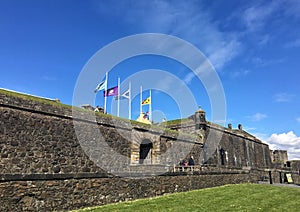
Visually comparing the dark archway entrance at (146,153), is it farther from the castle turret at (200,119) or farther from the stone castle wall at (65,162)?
the castle turret at (200,119)

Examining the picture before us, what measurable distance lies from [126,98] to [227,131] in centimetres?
1299

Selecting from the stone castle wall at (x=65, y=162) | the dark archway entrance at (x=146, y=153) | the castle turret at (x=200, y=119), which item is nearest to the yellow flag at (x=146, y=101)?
the castle turret at (x=200, y=119)

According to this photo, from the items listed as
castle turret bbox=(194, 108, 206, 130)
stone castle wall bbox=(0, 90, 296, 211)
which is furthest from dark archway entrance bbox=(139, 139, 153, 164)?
castle turret bbox=(194, 108, 206, 130)

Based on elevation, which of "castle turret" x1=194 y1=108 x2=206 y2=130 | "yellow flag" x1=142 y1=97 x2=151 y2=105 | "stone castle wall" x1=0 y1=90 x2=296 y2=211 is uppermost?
"yellow flag" x1=142 y1=97 x2=151 y2=105

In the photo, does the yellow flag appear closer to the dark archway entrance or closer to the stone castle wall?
the dark archway entrance

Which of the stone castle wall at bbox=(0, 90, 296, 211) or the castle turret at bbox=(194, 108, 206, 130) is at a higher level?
the castle turret at bbox=(194, 108, 206, 130)

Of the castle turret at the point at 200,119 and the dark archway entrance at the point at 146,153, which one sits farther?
the castle turret at the point at 200,119

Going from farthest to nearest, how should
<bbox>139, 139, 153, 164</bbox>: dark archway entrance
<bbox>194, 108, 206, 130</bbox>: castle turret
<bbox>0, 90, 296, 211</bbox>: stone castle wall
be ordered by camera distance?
<bbox>194, 108, 206, 130</bbox>: castle turret
<bbox>139, 139, 153, 164</bbox>: dark archway entrance
<bbox>0, 90, 296, 211</bbox>: stone castle wall

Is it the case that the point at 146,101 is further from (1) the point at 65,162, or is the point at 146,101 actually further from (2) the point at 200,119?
(1) the point at 65,162

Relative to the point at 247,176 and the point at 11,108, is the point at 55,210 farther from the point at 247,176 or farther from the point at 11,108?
the point at 247,176

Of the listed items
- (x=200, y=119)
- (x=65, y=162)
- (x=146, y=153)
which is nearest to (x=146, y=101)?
(x=200, y=119)

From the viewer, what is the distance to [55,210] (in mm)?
7801

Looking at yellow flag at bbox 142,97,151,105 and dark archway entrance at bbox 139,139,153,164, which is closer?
dark archway entrance at bbox 139,139,153,164

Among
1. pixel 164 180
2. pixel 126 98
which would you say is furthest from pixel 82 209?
pixel 126 98
